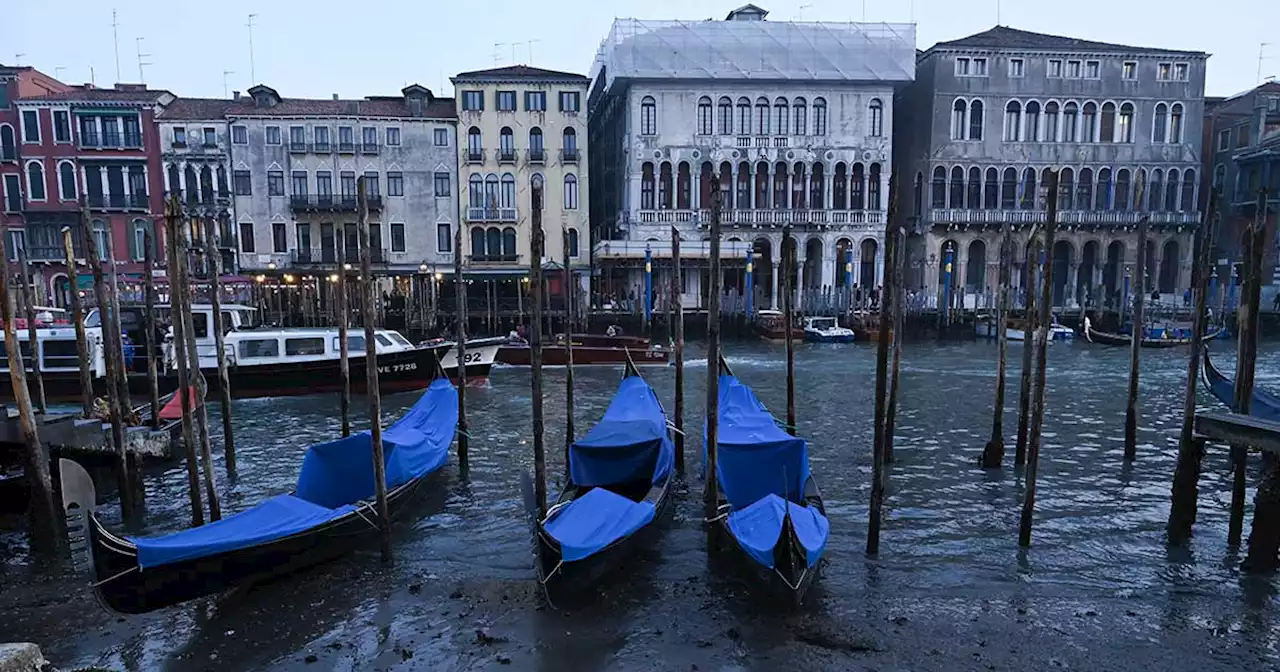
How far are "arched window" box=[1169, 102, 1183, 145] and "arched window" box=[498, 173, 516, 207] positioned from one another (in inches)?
1181

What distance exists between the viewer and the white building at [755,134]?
1287 inches

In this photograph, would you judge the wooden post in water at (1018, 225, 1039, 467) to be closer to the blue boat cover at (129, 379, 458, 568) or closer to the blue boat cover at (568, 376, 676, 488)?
the blue boat cover at (568, 376, 676, 488)

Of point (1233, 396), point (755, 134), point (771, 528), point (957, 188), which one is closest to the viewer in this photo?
point (771, 528)

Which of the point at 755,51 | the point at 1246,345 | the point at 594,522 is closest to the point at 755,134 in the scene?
the point at 755,51

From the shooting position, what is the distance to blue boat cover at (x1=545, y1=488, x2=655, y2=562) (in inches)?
270

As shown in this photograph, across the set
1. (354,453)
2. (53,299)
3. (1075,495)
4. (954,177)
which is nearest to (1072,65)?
(954,177)

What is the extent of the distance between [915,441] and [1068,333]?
2059cm

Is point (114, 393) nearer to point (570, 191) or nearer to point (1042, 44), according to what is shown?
point (570, 191)

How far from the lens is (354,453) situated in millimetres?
8867

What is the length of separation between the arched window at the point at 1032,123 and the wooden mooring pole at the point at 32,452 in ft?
121

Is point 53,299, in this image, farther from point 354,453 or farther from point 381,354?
point 354,453

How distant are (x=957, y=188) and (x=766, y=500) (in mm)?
31618

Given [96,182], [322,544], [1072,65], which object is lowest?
[322,544]

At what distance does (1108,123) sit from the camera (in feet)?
113
